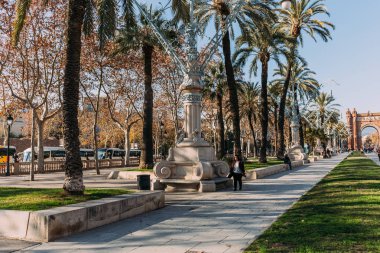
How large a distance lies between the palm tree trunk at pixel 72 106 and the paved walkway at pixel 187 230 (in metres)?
1.99

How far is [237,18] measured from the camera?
2473cm

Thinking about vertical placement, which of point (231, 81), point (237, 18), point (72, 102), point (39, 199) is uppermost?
point (237, 18)

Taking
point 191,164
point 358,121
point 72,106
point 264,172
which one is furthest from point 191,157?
point 358,121

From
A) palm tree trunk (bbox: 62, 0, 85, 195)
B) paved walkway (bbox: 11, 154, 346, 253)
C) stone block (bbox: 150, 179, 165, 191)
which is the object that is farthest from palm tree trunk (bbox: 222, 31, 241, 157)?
palm tree trunk (bbox: 62, 0, 85, 195)

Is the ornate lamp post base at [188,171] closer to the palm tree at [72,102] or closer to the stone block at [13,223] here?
the palm tree at [72,102]

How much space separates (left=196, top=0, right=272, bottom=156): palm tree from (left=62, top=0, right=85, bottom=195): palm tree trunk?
14.1 meters

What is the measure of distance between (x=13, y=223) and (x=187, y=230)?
3470mm

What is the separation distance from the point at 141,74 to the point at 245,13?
46.6ft

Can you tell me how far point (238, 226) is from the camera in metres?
7.95

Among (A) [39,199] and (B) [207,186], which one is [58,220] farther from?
(B) [207,186]

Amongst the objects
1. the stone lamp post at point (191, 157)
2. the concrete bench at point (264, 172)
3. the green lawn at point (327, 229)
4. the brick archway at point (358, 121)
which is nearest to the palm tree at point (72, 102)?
the stone lamp post at point (191, 157)

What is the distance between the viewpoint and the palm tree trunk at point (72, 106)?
9844mm

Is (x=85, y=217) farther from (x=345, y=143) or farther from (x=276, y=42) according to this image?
(x=345, y=143)

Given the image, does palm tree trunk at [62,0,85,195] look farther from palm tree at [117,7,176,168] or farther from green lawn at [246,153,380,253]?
palm tree at [117,7,176,168]
